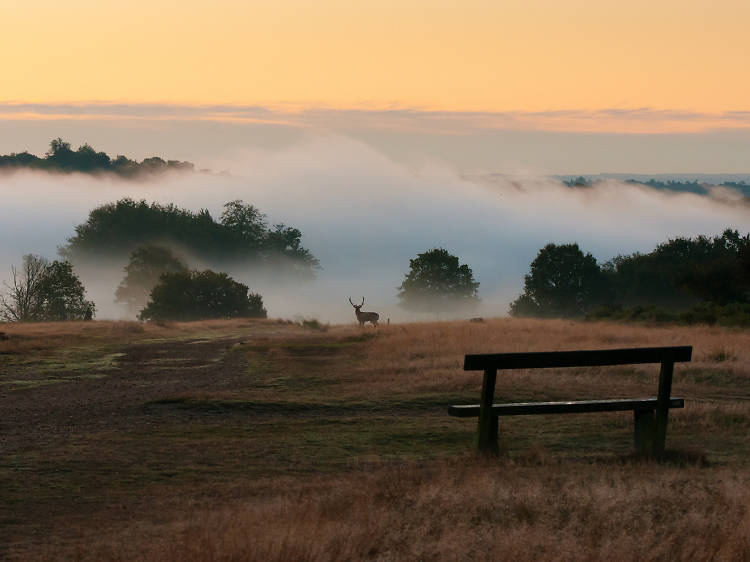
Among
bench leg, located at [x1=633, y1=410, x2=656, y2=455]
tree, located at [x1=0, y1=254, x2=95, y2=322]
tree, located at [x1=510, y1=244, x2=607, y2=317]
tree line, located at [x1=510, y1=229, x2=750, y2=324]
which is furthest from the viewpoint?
tree, located at [x1=510, y1=244, x2=607, y2=317]

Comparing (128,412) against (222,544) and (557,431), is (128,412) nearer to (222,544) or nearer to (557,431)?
(557,431)

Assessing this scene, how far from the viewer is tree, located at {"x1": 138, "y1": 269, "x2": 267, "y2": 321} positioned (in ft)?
243

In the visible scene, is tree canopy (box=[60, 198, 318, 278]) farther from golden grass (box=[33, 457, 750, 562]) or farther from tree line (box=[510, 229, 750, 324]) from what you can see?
golden grass (box=[33, 457, 750, 562])

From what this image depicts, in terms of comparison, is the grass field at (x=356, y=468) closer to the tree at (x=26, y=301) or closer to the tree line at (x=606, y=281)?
the tree at (x=26, y=301)

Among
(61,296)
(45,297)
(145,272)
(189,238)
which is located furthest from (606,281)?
(189,238)

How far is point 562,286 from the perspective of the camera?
8788 centimetres

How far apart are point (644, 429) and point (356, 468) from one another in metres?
3.37

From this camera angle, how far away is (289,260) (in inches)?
5207

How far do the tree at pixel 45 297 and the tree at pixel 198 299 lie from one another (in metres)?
5.03

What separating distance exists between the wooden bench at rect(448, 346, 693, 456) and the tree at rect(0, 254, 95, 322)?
56693 mm

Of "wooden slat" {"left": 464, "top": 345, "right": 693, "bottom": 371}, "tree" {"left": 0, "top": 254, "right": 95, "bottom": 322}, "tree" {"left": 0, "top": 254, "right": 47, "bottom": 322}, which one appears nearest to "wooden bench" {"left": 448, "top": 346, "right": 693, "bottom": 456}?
"wooden slat" {"left": 464, "top": 345, "right": 693, "bottom": 371}

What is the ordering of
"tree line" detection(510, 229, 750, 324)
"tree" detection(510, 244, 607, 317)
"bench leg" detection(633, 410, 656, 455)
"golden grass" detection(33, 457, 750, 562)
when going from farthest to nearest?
"tree" detection(510, 244, 607, 317) → "tree line" detection(510, 229, 750, 324) → "bench leg" detection(633, 410, 656, 455) → "golden grass" detection(33, 457, 750, 562)

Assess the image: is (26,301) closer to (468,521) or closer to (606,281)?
(606,281)

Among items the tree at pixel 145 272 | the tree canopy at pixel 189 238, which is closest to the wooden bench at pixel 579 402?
the tree at pixel 145 272
